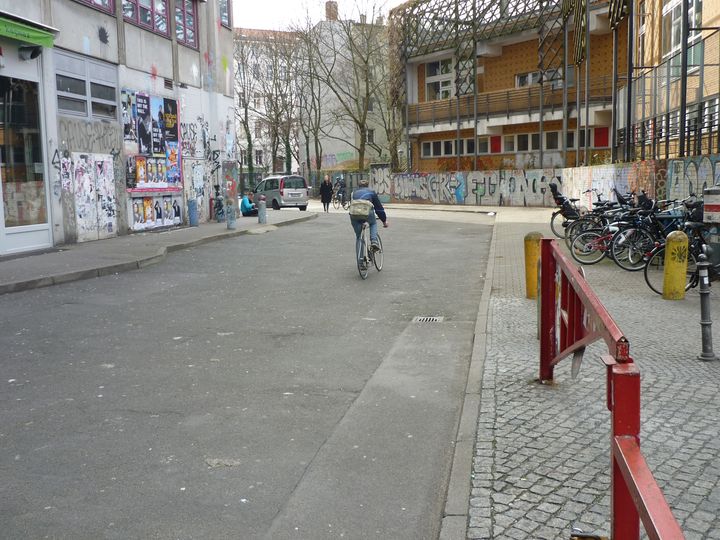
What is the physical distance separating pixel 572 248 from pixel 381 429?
9958 millimetres

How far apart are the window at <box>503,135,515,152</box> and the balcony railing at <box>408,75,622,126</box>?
1879mm

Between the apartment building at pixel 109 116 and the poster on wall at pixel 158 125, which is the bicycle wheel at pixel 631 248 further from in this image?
the poster on wall at pixel 158 125

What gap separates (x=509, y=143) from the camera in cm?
4175

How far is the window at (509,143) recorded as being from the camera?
41531 millimetres

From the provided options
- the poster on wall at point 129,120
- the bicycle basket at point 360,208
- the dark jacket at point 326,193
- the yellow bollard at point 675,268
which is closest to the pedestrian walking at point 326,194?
the dark jacket at point 326,193

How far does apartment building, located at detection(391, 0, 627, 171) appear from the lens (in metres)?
36.8

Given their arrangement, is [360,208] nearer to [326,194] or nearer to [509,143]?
[326,194]

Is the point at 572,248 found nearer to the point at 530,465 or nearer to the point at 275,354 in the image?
the point at 275,354

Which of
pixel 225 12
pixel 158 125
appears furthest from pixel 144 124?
pixel 225 12

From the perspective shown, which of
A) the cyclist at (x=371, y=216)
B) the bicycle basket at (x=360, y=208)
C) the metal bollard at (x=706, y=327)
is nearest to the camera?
the metal bollard at (x=706, y=327)

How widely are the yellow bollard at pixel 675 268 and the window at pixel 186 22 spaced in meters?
17.6

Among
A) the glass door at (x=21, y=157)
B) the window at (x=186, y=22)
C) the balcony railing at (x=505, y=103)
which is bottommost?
the glass door at (x=21, y=157)

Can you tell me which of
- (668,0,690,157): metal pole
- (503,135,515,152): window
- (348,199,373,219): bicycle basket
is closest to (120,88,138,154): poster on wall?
(348,199,373,219): bicycle basket

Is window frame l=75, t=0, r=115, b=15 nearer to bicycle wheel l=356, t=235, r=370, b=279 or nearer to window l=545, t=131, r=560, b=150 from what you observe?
bicycle wheel l=356, t=235, r=370, b=279
